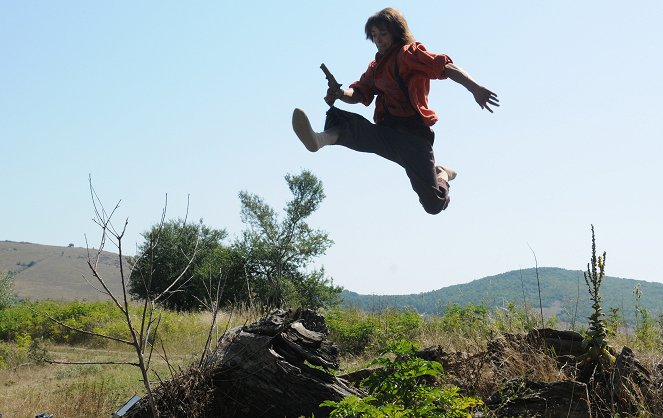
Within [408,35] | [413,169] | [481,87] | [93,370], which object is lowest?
[93,370]

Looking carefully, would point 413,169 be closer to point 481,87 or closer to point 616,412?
point 481,87

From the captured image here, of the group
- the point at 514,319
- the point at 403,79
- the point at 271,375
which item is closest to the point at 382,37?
the point at 403,79

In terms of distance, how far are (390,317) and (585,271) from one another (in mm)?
6514

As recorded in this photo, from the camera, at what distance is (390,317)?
468 inches

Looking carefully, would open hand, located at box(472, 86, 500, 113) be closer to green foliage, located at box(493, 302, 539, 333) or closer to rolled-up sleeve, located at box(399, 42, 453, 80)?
rolled-up sleeve, located at box(399, 42, 453, 80)

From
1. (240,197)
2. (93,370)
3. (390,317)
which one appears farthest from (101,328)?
(240,197)

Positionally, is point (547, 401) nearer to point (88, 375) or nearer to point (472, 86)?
point (472, 86)

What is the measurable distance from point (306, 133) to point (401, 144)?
0.93 metres

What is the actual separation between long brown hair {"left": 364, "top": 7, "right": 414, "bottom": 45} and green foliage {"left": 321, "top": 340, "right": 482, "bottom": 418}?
2645 millimetres

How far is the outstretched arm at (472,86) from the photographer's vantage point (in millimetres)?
5207

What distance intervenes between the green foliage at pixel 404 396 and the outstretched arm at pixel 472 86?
1971 mm

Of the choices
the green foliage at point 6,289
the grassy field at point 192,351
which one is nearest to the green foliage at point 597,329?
the grassy field at point 192,351

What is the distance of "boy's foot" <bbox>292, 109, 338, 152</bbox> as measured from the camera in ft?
17.3

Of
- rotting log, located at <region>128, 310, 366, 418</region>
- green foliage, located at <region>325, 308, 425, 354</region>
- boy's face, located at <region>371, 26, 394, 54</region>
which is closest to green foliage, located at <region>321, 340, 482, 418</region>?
rotting log, located at <region>128, 310, 366, 418</region>
